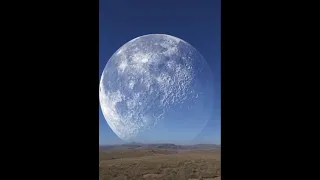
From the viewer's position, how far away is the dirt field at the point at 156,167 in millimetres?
22297

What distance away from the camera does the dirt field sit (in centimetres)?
2230

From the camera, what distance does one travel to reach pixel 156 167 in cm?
2527
